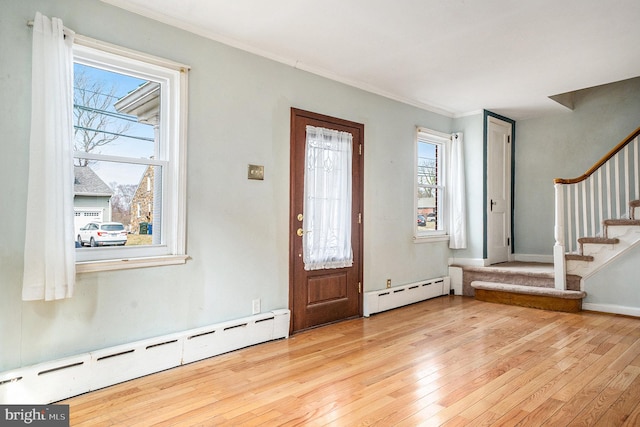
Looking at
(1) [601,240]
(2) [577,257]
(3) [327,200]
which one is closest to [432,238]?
(2) [577,257]

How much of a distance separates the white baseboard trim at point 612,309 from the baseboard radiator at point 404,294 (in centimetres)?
169

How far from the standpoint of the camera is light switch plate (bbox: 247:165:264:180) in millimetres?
3547

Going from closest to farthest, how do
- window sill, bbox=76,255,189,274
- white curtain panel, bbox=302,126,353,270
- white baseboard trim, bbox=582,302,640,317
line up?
1. window sill, bbox=76,255,189,274
2. white curtain panel, bbox=302,126,353,270
3. white baseboard trim, bbox=582,302,640,317

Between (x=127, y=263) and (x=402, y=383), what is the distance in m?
2.07

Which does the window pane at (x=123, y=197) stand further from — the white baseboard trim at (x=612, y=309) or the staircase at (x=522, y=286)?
the white baseboard trim at (x=612, y=309)

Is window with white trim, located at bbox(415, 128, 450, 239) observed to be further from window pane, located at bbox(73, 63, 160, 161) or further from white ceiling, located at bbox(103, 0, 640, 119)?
window pane, located at bbox(73, 63, 160, 161)

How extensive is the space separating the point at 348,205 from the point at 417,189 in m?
1.41

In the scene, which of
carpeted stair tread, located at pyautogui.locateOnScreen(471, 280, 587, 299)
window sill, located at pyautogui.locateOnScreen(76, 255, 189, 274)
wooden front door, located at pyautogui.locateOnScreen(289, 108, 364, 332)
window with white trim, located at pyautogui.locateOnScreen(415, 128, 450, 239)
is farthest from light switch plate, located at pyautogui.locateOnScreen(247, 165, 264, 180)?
carpeted stair tread, located at pyautogui.locateOnScreen(471, 280, 587, 299)

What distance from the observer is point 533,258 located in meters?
6.32

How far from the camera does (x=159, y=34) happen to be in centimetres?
302

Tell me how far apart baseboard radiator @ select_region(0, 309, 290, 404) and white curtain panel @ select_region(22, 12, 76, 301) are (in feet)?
1.52

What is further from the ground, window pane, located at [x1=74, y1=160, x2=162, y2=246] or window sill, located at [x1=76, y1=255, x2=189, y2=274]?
window pane, located at [x1=74, y1=160, x2=162, y2=246]

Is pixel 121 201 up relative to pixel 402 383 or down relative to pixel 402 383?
up

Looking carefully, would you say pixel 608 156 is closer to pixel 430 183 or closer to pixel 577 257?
pixel 577 257
